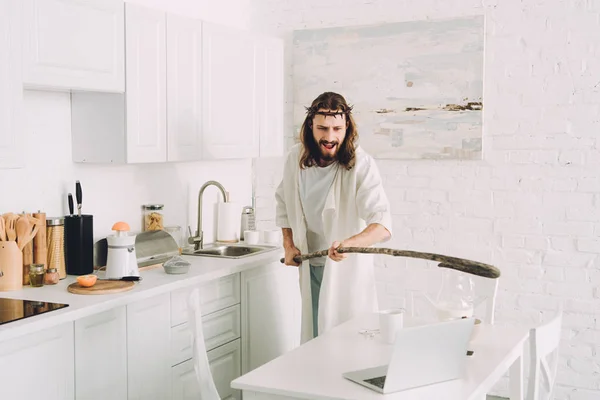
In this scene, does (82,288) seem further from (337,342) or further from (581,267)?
(581,267)

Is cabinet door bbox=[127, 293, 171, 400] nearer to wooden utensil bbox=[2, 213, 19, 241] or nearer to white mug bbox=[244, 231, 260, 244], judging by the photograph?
wooden utensil bbox=[2, 213, 19, 241]

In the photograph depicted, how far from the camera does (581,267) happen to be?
14.0ft

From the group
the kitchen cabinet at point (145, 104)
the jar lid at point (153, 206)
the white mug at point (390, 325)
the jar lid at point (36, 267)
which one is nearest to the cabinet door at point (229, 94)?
the kitchen cabinet at point (145, 104)

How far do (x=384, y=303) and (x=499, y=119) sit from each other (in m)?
1.36

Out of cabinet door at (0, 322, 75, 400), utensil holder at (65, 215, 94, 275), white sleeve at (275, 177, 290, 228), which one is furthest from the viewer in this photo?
white sleeve at (275, 177, 290, 228)

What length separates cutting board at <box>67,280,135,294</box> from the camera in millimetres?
3047

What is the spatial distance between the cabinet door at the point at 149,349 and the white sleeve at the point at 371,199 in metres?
0.98

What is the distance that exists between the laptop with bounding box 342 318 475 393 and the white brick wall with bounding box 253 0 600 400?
7.26ft

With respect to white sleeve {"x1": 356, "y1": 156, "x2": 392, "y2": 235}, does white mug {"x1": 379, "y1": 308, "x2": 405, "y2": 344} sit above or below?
below

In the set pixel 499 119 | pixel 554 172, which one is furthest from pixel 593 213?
pixel 499 119

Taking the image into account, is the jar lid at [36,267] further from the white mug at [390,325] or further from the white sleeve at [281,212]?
the white mug at [390,325]

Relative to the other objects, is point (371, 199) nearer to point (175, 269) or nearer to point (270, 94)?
point (175, 269)

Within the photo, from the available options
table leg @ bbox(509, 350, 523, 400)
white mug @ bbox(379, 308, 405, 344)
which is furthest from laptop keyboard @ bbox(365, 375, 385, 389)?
table leg @ bbox(509, 350, 523, 400)

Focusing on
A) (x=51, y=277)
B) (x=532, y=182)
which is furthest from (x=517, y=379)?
(x=51, y=277)
